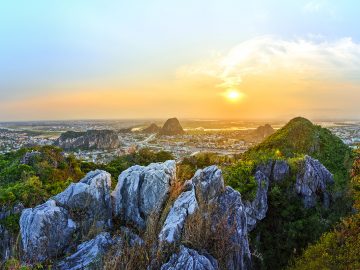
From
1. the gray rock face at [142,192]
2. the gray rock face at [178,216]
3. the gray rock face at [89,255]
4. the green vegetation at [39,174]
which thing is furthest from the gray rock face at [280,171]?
the green vegetation at [39,174]

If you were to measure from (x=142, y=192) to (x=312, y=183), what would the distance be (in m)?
10.4

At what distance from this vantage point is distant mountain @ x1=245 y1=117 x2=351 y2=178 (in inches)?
1067

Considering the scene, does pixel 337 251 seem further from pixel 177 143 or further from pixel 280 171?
pixel 177 143

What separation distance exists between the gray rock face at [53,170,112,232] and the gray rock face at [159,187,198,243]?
9.99ft

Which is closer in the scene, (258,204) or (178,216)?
(178,216)

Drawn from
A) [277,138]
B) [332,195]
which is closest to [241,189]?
[332,195]

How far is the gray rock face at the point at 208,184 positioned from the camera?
40.7 feet

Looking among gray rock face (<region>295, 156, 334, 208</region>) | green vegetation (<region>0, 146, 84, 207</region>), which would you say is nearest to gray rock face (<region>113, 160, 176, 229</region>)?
green vegetation (<region>0, 146, 84, 207</region>)

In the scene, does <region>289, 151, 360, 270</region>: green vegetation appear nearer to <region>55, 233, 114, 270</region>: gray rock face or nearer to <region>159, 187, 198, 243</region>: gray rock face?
<region>159, 187, 198, 243</region>: gray rock face

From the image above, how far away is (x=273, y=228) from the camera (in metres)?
16.1

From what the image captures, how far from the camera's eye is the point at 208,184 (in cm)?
1282

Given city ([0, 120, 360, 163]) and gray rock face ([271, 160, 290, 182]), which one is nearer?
gray rock face ([271, 160, 290, 182])

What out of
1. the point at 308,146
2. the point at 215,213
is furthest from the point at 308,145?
the point at 215,213

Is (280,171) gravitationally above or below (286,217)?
above
